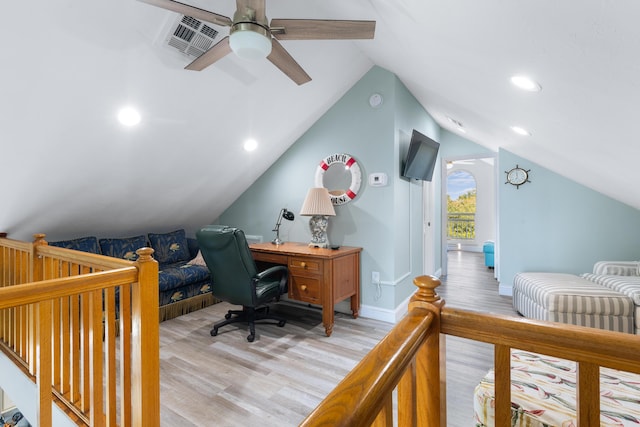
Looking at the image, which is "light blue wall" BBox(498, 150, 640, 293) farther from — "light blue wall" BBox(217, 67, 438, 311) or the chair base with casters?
the chair base with casters

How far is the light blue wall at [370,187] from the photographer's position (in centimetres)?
315

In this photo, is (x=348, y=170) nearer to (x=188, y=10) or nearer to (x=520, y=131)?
(x=520, y=131)

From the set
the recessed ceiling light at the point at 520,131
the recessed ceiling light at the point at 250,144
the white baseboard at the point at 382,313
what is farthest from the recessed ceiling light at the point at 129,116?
the recessed ceiling light at the point at 520,131

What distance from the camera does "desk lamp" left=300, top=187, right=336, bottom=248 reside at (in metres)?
3.06

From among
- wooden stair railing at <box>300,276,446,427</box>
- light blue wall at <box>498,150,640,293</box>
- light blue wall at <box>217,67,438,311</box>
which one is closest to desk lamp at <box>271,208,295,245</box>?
light blue wall at <box>217,67,438,311</box>

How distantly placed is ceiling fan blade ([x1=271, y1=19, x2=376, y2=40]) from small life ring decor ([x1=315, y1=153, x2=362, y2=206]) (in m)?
1.75

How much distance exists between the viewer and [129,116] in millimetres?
2412

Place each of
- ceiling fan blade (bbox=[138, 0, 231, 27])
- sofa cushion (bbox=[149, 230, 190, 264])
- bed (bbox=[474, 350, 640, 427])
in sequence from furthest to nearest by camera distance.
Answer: sofa cushion (bbox=[149, 230, 190, 264]) < ceiling fan blade (bbox=[138, 0, 231, 27]) < bed (bbox=[474, 350, 640, 427])

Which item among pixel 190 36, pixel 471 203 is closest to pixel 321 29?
pixel 190 36

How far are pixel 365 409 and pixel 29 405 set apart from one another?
2506mm

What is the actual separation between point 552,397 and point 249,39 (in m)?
2.01

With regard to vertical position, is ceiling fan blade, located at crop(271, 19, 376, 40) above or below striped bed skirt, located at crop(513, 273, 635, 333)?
above

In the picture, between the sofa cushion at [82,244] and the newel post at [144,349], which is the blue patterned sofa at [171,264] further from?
the newel post at [144,349]

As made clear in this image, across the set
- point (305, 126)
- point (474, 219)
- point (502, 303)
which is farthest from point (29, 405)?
point (474, 219)
